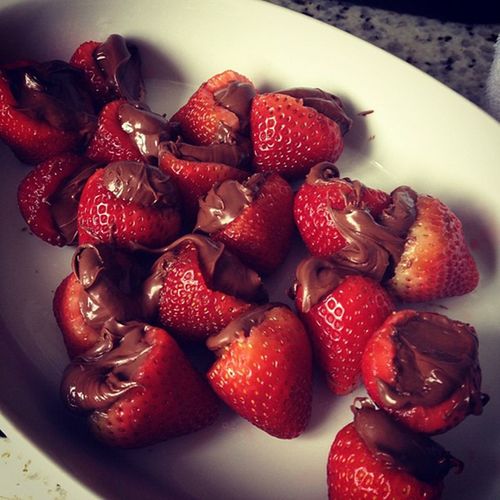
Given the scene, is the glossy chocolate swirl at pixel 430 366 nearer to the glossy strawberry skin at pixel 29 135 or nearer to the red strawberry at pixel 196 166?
the red strawberry at pixel 196 166

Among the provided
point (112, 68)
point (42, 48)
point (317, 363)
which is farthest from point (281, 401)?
point (42, 48)

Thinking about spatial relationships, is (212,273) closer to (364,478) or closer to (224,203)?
(224,203)

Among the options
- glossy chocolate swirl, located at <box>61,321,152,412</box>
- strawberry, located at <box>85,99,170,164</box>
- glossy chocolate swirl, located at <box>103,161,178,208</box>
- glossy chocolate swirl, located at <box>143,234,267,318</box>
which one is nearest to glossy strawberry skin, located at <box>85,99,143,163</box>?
strawberry, located at <box>85,99,170,164</box>

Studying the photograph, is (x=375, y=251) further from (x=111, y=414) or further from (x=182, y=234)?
(x=111, y=414)

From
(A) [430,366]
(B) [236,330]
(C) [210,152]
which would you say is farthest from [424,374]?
(C) [210,152]

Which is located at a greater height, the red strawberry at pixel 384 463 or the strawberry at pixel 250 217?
the strawberry at pixel 250 217

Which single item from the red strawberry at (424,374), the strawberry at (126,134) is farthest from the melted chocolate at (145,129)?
the red strawberry at (424,374)
